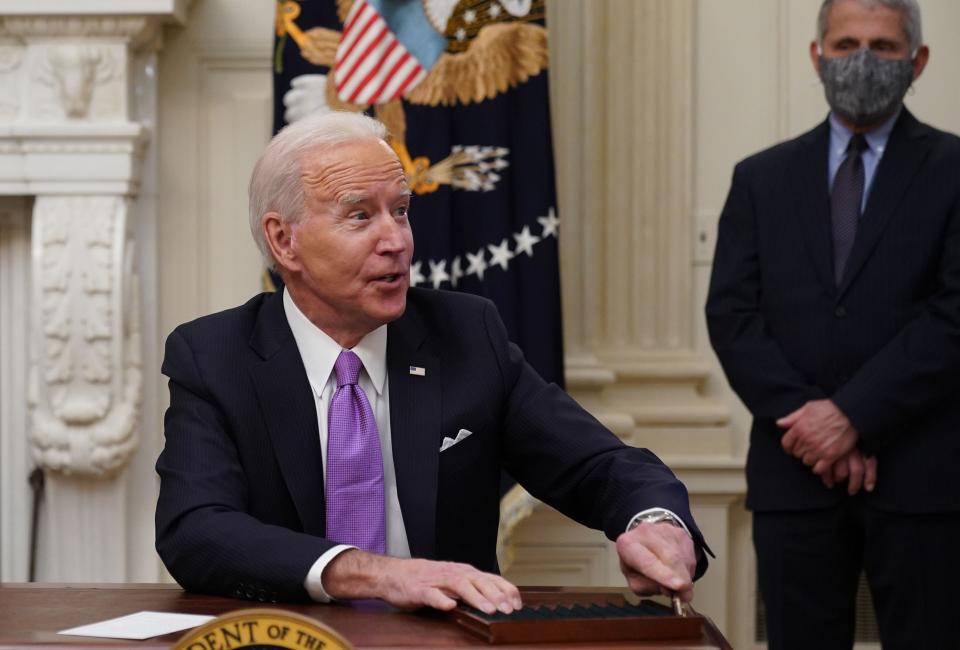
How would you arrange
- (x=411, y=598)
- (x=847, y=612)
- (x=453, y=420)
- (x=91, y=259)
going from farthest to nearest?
1. (x=91, y=259)
2. (x=847, y=612)
3. (x=453, y=420)
4. (x=411, y=598)

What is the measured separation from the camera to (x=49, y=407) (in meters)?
4.23

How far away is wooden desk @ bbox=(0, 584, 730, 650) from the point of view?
162 cm

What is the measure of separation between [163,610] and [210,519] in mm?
210

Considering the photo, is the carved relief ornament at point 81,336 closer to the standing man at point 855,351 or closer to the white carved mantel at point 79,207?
the white carved mantel at point 79,207

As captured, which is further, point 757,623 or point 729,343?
point 757,623

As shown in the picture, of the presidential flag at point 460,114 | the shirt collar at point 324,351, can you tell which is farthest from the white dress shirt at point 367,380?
the presidential flag at point 460,114

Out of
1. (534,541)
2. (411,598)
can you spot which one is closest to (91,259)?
(534,541)

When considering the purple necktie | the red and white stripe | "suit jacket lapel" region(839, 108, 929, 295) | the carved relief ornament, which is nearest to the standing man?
"suit jacket lapel" region(839, 108, 929, 295)

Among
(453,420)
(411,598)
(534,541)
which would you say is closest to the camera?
(411,598)

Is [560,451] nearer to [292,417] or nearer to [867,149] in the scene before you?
[292,417]

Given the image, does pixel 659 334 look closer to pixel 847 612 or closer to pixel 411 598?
pixel 847 612

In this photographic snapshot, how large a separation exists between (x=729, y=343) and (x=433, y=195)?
3.67 feet

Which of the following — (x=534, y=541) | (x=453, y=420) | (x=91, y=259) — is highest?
(x=91, y=259)

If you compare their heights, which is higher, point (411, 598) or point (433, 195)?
point (433, 195)
